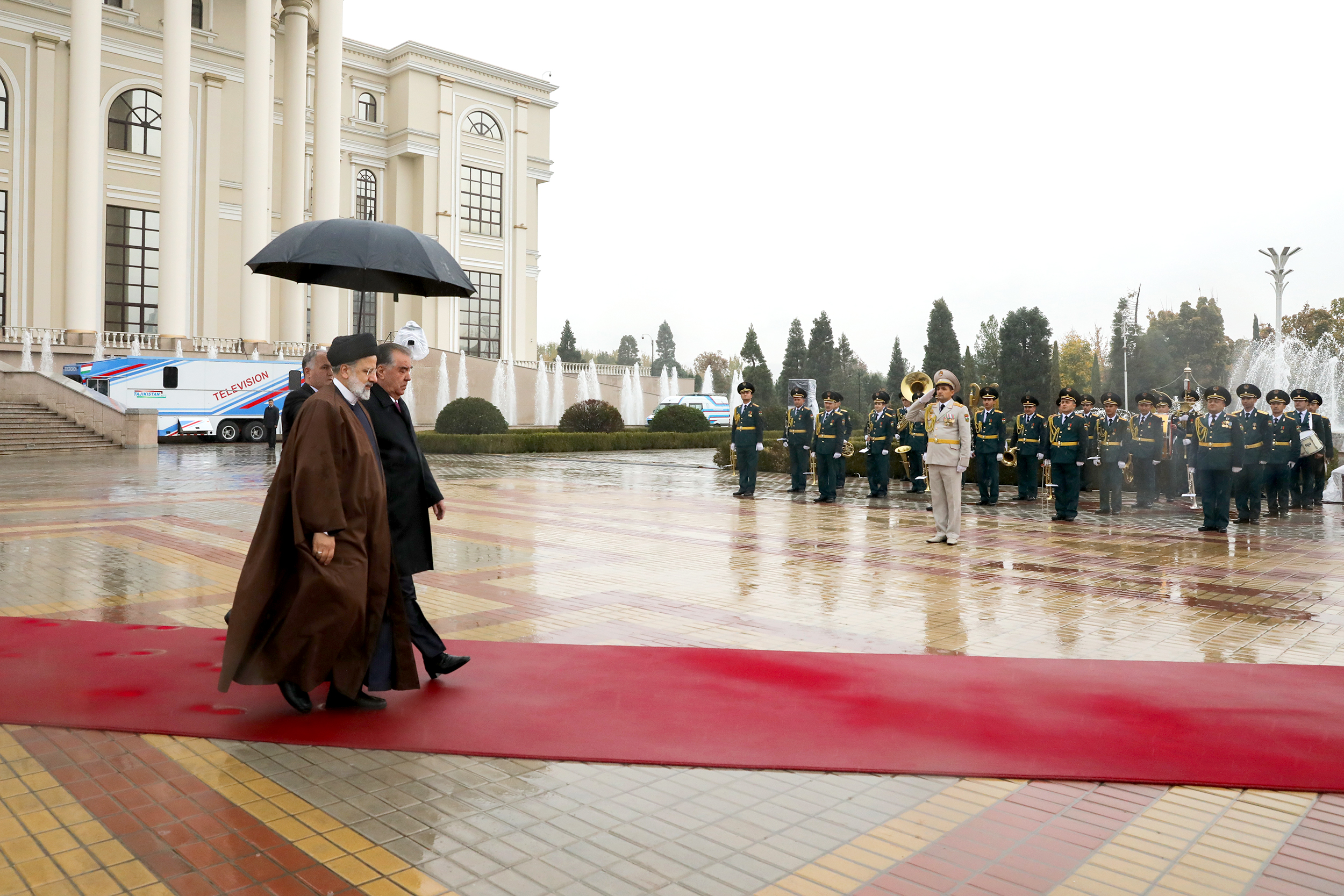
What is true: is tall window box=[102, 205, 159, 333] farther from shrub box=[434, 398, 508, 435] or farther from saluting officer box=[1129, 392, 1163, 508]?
saluting officer box=[1129, 392, 1163, 508]

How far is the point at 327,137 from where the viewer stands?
40.4m

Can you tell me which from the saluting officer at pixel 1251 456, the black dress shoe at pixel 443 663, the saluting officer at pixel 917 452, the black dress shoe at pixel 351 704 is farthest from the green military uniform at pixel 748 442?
the black dress shoe at pixel 351 704

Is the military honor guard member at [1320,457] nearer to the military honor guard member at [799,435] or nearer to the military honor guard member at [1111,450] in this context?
the military honor guard member at [1111,450]

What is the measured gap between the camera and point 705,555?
31.9 feet

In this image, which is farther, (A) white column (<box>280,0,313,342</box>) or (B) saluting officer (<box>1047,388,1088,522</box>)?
(A) white column (<box>280,0,313,342</box>)

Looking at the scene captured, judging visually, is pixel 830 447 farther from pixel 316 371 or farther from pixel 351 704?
pixel 351 704

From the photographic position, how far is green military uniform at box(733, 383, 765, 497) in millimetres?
16047

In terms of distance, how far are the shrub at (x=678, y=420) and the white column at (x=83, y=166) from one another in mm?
20701

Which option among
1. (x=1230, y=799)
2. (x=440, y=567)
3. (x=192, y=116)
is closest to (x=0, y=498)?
(x=440, y=567)

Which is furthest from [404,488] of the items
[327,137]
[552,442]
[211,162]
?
[211,162]

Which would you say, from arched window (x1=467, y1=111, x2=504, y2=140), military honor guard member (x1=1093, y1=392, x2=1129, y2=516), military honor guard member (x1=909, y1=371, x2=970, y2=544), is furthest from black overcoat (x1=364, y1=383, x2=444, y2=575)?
arched window (x1=467, y1=111, x2=504, y2=140)

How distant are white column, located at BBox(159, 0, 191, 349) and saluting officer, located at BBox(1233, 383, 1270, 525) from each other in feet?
112

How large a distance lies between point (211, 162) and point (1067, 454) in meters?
39.6

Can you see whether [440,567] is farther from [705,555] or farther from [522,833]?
[522,833]
